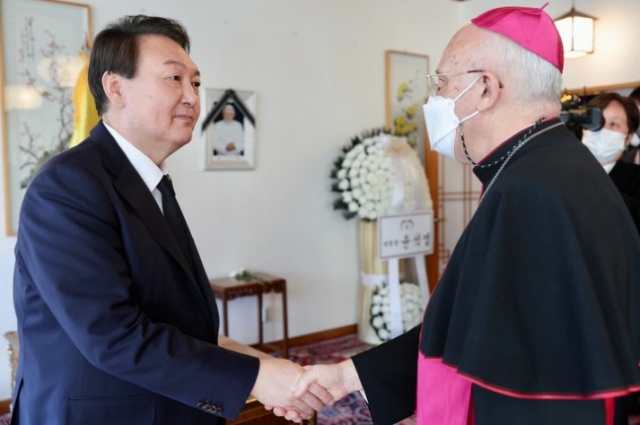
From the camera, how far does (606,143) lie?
323 centimetres

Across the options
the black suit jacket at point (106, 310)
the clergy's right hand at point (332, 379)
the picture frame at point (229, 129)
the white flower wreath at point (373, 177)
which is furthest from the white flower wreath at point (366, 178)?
the black suit jacket at point (106, 310)

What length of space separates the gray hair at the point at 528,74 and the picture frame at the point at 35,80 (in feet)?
10.2

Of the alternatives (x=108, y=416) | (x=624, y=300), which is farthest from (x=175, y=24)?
(x=624, y=300)

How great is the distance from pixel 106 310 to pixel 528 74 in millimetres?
997

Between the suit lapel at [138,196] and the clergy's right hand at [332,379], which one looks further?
the clergy's right hand at [332,379]

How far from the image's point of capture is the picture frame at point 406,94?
17.8 ft

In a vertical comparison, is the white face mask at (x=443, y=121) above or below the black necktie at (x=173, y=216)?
above

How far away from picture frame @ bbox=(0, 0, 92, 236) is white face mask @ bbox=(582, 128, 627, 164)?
301 centimetres

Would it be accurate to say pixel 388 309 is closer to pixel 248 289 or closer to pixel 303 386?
pixel 248 289

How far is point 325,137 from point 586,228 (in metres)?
4.00

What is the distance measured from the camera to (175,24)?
5.15ft

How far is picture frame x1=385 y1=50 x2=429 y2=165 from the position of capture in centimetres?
542

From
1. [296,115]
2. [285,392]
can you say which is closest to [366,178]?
[296,115]

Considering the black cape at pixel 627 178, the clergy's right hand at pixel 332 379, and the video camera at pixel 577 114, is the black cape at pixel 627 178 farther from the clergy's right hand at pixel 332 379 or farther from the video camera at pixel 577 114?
the clergy's right hand at pixel 332 379
